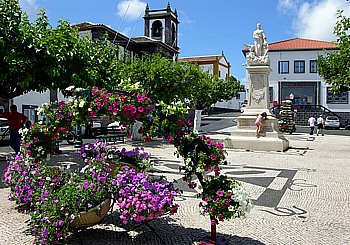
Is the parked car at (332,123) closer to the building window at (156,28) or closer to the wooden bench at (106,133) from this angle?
the wooden bench at (106,133)

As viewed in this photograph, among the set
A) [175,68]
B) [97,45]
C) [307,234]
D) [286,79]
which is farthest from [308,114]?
[307,234]

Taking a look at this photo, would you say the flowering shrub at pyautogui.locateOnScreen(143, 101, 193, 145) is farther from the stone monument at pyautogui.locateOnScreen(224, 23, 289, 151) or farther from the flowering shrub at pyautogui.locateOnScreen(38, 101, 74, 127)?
the stone monument at pyautogui.locateOnScreen(224, 23, 289, 151)

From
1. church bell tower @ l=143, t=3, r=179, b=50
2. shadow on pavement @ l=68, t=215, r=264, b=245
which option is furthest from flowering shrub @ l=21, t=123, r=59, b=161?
church bell tower @ l=143, t=3, r=179, b=50

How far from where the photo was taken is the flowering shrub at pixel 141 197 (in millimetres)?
4051

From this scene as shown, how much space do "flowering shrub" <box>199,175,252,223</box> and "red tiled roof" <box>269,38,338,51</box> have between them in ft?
163

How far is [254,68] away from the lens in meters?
15.6

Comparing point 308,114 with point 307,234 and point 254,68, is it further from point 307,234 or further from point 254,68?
point 307,234

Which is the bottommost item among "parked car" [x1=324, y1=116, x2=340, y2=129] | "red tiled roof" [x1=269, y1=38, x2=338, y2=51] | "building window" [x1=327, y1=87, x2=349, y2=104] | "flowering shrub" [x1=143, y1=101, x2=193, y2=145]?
"parked car" [x1=324, y1=116, x2=340, y2=129]

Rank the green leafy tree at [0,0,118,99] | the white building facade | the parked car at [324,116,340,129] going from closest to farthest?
the green leafy tree at [0,0,118,99] → the parked car at [324,116,340,129] → the white building facade

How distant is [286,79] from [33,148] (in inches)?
1913

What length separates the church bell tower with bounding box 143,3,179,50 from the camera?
59.4m

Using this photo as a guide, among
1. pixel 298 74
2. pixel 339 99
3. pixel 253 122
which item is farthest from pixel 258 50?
pixel 298 74

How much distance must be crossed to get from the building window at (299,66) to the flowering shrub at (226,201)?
49.2 meters

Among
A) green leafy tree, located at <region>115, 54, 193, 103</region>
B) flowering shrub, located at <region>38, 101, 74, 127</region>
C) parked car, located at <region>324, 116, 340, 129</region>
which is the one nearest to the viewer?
flowering shrub, located at <region>38, 101, 74, 127</region>
